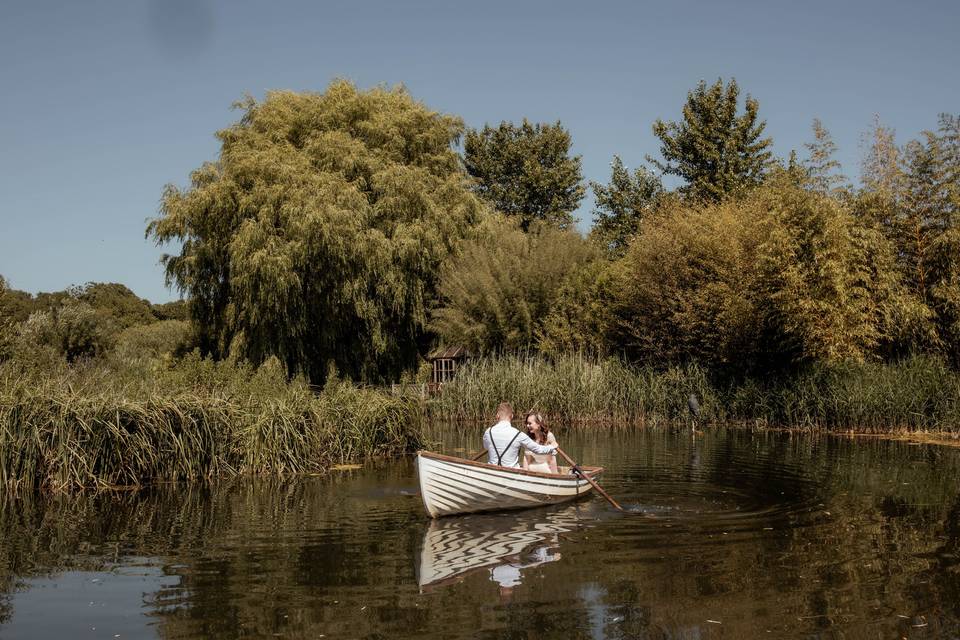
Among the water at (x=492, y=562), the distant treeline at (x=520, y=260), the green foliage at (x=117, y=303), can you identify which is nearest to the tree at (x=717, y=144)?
the distant treeline at (x=520, y=260)

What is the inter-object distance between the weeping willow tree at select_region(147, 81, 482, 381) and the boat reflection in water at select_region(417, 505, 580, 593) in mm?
16227

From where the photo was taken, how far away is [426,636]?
662 centimetres

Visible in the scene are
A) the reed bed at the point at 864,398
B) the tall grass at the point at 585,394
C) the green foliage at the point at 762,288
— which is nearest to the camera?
the reed bed at the point at 864,398

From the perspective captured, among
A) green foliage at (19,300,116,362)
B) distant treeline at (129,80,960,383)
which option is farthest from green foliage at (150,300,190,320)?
distant treeline at (129,80,960,383)

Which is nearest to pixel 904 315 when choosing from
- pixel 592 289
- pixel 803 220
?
pixel 803 220

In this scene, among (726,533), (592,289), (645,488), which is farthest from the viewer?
(592,289)

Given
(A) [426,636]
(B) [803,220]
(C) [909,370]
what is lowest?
(A) [426,636]

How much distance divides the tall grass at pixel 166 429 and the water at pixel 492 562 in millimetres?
572

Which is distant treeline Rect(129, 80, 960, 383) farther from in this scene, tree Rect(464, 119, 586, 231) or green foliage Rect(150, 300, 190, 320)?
green foliage Rect(150, 300, 190, 320)

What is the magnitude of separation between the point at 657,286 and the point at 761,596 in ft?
61.5

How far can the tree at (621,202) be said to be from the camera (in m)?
38.6

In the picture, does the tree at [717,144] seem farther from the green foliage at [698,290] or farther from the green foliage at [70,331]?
the green foliage at [70,331]

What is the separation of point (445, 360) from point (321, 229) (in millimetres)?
8130

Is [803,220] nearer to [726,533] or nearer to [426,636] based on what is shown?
[726,533]
